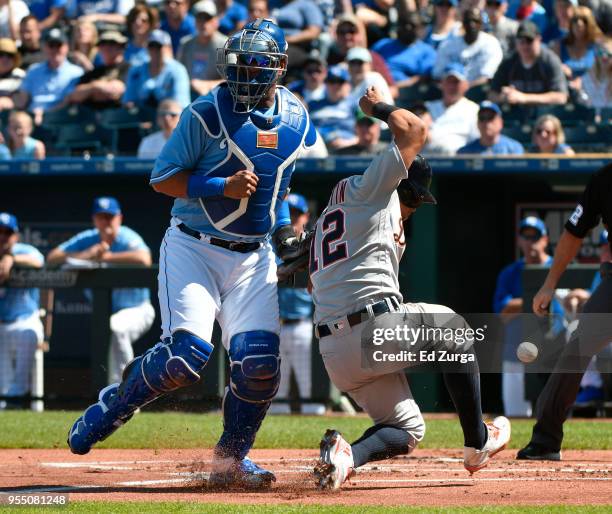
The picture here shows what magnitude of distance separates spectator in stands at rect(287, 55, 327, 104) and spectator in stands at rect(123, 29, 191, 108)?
1.12 m

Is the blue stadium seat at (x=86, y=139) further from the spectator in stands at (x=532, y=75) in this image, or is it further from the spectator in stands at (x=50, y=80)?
the spectator in stands at (x=532, y=75)

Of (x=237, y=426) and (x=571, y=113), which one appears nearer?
(x=237, y=426)

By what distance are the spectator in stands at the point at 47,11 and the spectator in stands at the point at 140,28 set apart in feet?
6.07

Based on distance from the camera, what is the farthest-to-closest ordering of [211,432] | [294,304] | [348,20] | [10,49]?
[10,49], [348,20], [294,304], [211,432]

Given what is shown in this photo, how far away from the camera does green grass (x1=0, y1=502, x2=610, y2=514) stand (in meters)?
4.22

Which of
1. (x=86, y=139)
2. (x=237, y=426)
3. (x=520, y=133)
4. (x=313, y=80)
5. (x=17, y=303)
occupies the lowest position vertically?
(x=17, y=303)

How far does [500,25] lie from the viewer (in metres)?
11.8

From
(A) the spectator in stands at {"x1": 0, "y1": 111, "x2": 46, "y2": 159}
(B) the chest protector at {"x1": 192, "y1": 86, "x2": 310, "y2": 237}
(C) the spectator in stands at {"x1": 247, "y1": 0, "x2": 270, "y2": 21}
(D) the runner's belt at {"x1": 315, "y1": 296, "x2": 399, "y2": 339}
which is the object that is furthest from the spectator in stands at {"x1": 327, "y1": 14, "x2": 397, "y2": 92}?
(D) the runner's belt at {"x1": 315, "y1": 296, "x2": 399, "y2": 339}

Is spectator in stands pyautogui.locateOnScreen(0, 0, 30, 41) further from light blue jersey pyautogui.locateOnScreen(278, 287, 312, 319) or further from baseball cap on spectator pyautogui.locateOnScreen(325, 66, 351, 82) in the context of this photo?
light blue jersey pyautogui.locateOnScreen(278, 287, 312, 319)

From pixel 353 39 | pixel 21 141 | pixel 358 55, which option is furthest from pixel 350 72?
pixel 21 141

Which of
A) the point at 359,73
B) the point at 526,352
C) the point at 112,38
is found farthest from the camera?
the point at 112,38

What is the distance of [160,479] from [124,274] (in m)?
4.41

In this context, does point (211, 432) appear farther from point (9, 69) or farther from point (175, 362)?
point (9, 69)

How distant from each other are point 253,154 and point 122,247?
17.1ft
